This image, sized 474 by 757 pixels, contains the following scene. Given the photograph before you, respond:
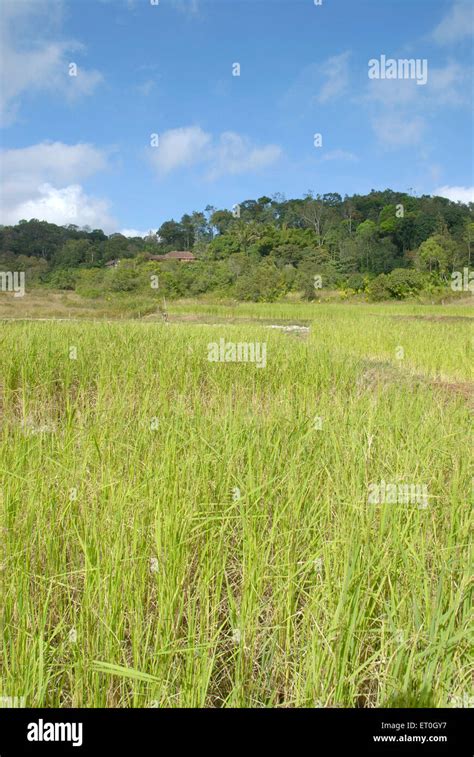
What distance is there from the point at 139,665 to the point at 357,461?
4.11 ft

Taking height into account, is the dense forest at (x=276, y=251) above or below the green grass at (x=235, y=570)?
above

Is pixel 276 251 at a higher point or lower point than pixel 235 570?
higher

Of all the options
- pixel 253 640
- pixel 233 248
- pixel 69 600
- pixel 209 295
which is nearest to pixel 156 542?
pixel 69 600

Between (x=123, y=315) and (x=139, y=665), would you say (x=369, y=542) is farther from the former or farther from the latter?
(x=123, y=315)

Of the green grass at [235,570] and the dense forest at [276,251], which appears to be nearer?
the green grass at [235,570]

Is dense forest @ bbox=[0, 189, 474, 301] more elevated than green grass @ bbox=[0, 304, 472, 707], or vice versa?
dense forest @ bbox=[0, 189, 474, 301]

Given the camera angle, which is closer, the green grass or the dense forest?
the green grass

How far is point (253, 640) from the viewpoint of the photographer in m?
1.33

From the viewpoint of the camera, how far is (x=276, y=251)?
4128 centimetres

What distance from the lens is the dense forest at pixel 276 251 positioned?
102ft

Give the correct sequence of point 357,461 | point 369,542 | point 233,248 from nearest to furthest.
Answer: point 369,542, point 357,461, point 233,248

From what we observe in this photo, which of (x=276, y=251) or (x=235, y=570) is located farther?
(x=276, y=251)

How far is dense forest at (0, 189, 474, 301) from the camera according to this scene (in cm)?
3105

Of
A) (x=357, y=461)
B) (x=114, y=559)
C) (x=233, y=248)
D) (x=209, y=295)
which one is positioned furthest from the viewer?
(x=233, y=248)
